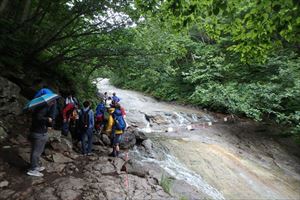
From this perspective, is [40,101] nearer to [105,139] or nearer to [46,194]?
[46,194]

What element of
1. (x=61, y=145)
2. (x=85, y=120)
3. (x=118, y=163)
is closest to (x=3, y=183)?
(x=61, y=145)

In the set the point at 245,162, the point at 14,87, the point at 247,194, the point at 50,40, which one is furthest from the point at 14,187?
the point at 245,162

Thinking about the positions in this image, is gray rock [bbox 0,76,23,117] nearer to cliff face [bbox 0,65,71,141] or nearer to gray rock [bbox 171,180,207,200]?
cliff face [bbox 0,65,71,141]

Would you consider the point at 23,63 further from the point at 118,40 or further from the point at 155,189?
the point at 155,189

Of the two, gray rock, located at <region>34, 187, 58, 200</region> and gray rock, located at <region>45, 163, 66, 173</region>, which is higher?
gray rock, located at <region>45, 163, 66, 173</region>

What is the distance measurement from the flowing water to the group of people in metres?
1.60

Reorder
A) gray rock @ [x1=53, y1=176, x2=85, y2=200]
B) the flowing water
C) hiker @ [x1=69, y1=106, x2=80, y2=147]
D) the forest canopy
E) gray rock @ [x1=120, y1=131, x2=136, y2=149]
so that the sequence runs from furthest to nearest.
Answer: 1. gray rock @ [x1=120, y1=131, x2=136, y2=149]
2. hiker @ [x1=69, y1=106, x2=80, y2=147]
3. the flowing water
4. gray rock @ [x1=53, y1=176, x2=85, y2=200]
5. the forest canopy

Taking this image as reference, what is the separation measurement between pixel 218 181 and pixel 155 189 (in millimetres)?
3129

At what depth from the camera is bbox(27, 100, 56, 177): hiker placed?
5984 mm

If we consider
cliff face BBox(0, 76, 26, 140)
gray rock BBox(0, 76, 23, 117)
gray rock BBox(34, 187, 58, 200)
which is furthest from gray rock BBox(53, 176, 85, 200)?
gray rock BBox(0, 76, 23, 117)

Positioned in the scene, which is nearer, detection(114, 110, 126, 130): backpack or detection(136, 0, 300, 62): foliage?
detection(136, 0, 300, 62): foliage

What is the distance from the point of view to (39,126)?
→ 6.07 m

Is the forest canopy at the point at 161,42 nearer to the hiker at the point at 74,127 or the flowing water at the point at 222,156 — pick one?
the flowing water at the point at 222,156

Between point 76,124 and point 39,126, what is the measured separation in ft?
10.3
